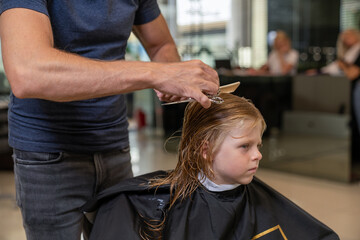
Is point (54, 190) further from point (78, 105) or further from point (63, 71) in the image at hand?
point (63, 71)

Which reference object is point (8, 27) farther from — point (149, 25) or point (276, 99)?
point (276, 99)

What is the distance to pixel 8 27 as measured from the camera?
100 cm

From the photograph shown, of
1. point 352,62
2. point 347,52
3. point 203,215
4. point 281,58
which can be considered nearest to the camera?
point 203,215

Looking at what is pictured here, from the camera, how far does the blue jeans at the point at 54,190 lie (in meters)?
1.22

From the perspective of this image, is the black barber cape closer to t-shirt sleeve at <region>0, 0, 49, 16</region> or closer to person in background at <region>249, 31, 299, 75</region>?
t-shirt sleeve at <region>0, 0, 49, 16</region>

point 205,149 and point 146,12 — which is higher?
point 146,12

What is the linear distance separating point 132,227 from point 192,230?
189mm

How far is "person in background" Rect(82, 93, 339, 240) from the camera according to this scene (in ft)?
4.23

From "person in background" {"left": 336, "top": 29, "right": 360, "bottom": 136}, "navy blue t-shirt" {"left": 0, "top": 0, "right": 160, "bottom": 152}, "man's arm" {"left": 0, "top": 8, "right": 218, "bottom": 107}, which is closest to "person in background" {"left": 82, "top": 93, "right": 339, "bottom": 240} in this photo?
"navy blue t-shirt" {"left": 0, "top": 0, "right": 160, "bottom": 152}

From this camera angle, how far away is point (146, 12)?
1.44 meters

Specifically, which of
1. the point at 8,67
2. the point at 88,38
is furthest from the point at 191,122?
the point at 8,67

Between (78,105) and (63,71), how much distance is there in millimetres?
300

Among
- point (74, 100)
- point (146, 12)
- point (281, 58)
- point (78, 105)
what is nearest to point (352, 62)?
point (281, 58)

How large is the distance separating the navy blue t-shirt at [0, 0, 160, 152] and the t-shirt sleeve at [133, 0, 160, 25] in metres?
0.11
